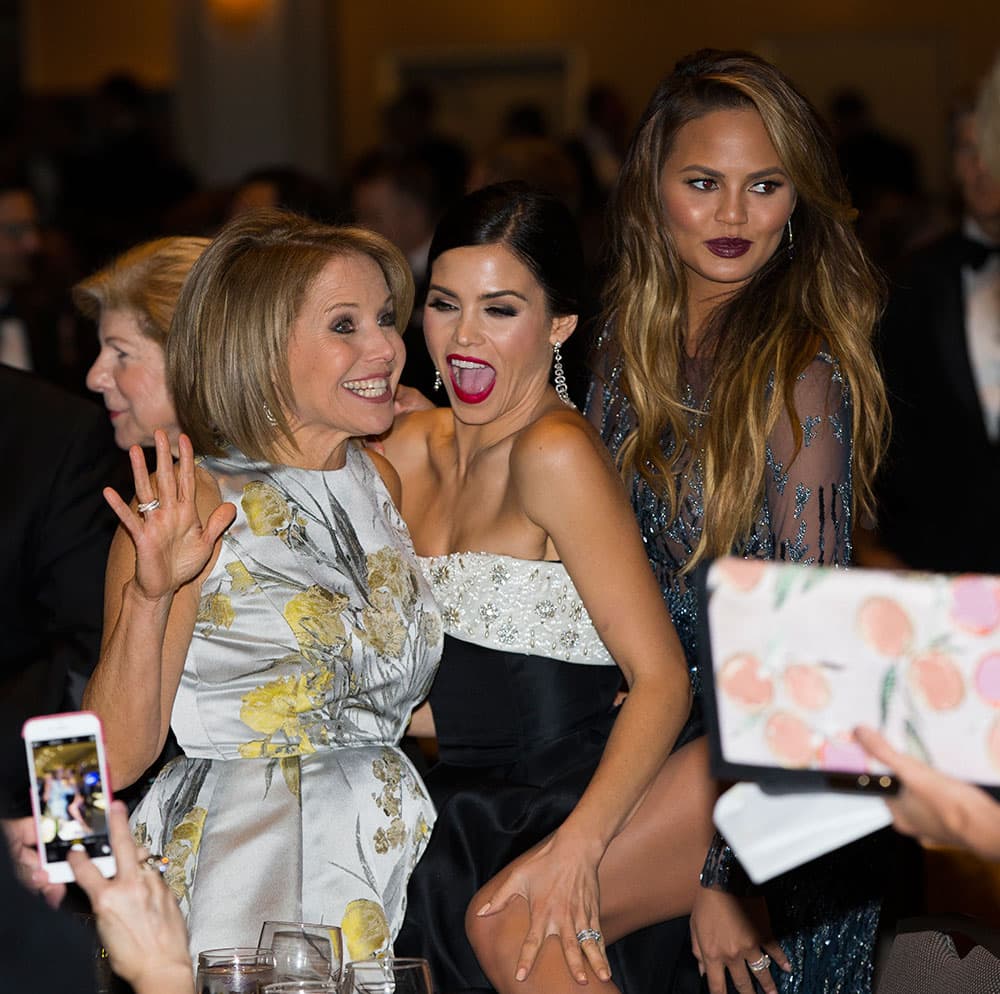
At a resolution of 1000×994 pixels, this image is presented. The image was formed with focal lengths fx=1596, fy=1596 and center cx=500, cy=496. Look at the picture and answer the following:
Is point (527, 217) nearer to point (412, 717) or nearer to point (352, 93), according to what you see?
point (412, 717)

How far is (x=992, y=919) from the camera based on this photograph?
3252 millimetres

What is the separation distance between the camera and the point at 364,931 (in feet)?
8.02

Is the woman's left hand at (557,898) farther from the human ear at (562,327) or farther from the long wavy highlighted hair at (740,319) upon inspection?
the human ear at (562,327)

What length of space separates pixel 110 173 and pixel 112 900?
672cm

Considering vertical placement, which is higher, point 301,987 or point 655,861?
point 301,987

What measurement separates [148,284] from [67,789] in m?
1.49

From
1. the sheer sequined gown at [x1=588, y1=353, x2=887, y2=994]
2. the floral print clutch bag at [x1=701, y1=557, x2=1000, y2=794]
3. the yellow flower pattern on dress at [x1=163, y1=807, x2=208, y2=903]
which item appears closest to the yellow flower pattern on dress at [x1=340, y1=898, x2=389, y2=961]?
the yellow flower pattern on dress at [x1=163, y1=807, x2=208, y2=903]

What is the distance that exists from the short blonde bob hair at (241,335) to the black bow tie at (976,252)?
101 inches

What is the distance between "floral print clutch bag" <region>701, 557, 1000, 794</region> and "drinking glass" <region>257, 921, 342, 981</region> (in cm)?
57

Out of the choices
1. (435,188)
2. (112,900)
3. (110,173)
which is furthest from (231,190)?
(112,900)

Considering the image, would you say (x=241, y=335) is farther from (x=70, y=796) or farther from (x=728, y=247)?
(x=70, y=796)

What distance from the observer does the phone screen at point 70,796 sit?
166 centimetres

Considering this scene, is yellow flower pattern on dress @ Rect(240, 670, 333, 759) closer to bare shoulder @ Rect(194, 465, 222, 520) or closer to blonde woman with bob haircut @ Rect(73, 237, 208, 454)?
bare shoulder @ Rect(194, 465, 222, 520)

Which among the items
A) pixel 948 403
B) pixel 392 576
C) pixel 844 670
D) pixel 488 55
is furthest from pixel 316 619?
pixel 488 55
